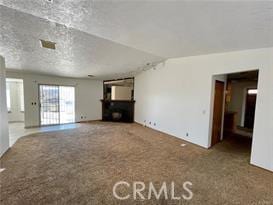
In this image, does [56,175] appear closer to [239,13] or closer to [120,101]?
[239,13]

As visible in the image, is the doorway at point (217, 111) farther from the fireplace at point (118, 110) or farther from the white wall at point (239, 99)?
the fireplace at point (118, 110)

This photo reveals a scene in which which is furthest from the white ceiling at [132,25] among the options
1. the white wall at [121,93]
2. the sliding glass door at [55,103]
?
the white wall at [121,93]

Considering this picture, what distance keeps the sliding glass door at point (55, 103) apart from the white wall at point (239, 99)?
8072 millimetres

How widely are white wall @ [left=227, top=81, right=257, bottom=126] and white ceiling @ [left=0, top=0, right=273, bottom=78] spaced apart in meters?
4.27

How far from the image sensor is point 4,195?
206 cm

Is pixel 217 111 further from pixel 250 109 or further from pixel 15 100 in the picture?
pixel 15 100

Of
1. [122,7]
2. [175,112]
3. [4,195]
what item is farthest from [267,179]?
[4,195]

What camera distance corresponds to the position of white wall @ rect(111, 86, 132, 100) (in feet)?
27.3

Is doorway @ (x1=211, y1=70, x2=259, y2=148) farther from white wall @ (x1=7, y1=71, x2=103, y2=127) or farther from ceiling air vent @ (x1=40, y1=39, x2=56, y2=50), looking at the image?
white wall @ (x1=7, y1=71, x2=103, y2=127)

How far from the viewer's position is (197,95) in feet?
13.9

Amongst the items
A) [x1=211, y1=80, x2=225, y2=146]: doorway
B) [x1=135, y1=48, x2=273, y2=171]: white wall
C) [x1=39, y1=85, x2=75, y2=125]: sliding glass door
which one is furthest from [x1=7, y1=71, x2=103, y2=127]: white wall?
[x1=211, y1=80, x2=225, y2=146]: doorway

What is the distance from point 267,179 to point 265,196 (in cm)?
61

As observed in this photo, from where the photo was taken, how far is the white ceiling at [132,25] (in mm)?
1749

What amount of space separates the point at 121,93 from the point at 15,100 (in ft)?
18.0
